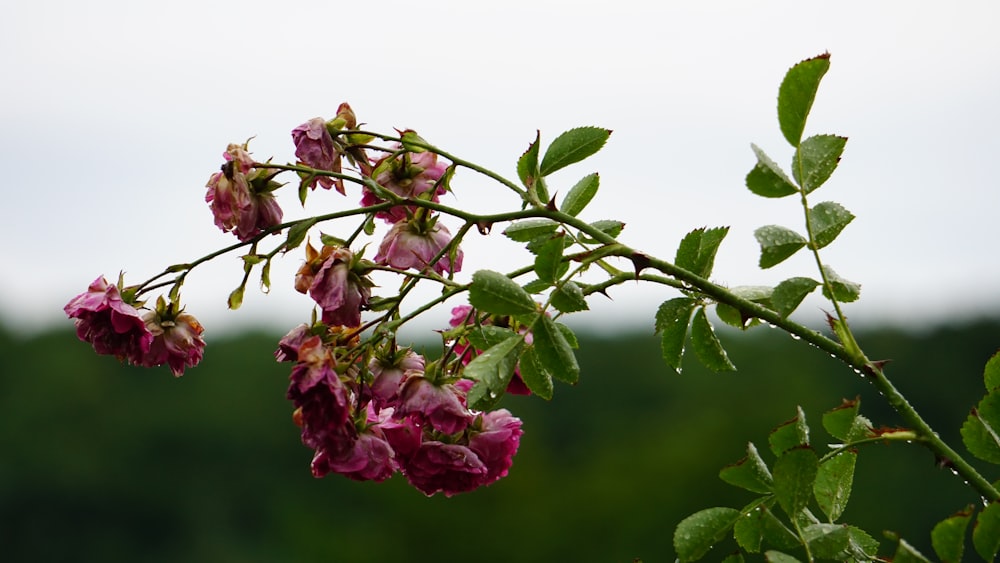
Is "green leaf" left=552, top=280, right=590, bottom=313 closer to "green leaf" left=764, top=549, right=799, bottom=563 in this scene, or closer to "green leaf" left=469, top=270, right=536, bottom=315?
"green leaf" left=469, top=270, right=536, bottom=315

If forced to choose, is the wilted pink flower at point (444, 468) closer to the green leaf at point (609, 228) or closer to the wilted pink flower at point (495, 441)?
the wilted pink flower at point (495, 441)

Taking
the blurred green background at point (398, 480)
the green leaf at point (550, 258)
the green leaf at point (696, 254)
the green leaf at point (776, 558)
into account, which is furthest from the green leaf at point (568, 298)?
the blurred green background at point (398, 480)

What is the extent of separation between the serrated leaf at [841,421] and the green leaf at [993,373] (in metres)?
0.23

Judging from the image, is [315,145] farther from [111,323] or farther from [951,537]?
[951,537]

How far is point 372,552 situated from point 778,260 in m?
37.6

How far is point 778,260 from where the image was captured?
176cm

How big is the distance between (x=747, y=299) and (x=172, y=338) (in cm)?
89

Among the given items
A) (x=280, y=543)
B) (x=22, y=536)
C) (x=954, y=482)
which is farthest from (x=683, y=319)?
(x=22, y=536)

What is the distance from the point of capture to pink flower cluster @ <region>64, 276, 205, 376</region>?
1.87m

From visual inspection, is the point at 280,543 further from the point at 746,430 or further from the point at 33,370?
the point at 746,430

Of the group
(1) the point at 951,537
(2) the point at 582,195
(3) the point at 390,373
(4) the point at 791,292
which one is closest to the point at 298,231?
(3) the point at 390,373

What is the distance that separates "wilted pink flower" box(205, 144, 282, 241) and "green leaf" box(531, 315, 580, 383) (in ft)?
1.42

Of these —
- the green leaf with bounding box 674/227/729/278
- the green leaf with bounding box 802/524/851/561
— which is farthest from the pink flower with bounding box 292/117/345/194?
the green leaf with bounding box 802/524/851/561

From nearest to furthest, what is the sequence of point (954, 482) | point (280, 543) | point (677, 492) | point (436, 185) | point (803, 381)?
1. point (436, 185)
2. point (677, 492)
3. point (954, 482)
4. point (803, 381)
5. point (280, 543)
